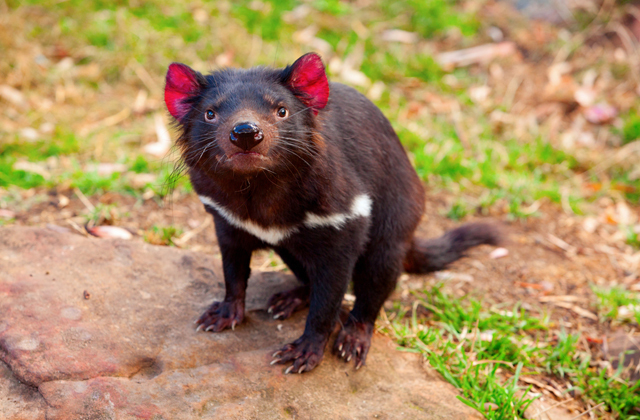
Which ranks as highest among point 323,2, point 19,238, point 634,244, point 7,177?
point 323,2

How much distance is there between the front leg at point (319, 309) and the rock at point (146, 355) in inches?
2.5

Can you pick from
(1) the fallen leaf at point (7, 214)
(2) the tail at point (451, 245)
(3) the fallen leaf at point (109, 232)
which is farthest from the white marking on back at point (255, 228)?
(1) the fallen leaf at point (7, 214)

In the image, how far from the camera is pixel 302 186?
2014 mm

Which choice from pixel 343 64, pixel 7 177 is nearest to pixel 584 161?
pixel 343 64

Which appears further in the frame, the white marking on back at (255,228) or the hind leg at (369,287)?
the hind leg at (369,287)

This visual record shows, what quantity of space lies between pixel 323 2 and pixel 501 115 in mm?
2572

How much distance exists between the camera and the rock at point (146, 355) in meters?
1.87

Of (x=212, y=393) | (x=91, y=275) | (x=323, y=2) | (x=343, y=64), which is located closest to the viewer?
(x=212, y=393)

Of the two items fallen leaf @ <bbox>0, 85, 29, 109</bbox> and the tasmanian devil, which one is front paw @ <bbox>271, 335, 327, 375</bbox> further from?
fallen leaf @ <bbox>0, 85, 29, 109</bbox>

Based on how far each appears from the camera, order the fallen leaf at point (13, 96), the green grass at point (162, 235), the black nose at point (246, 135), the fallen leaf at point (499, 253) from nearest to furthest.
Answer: the black nose at point (246, 135)
the green grass at point (162, 235)
the fallen leaf at point (499, 253)
the fallen leaf at point (13, 96)

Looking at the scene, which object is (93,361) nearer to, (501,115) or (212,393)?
(212,393)

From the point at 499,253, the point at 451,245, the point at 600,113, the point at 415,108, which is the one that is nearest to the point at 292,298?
the point at 451,245

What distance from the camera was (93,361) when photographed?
6.52ft

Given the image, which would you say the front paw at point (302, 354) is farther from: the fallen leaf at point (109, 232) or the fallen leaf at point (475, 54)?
the fallen leaf at point (475, 54)
